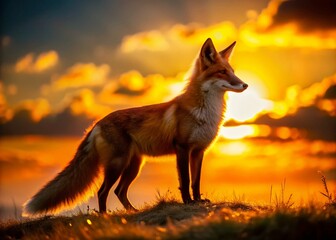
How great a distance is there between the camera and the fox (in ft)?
33.4

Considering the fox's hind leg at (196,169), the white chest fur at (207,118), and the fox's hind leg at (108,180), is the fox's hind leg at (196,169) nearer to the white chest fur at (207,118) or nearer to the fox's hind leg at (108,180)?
the white chest fur at (207,118)

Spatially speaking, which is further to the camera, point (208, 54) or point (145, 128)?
point (145, 128)

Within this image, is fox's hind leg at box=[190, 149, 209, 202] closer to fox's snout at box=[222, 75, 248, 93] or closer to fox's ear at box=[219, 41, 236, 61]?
fox's snout at box=[222, 75, 248, 93]

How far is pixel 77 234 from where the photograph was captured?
7.66m

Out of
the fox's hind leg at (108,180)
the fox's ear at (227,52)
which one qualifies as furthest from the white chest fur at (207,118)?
the fox's hind leg at (108,180)

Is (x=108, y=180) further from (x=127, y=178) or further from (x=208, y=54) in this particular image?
(x=208, y=54)

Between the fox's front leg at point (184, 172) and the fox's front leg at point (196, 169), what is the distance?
0.42 metres

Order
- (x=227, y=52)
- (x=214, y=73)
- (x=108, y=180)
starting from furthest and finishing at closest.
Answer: (x=227, y=52) → (x=108, y=180) → (x=214, y=73)

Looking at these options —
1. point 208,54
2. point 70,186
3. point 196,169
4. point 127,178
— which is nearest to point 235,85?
point 208,54

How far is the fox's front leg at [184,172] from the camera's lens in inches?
389

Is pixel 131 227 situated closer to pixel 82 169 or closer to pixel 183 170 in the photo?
pixel 183 170

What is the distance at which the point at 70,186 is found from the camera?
10797mm

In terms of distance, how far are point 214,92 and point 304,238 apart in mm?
4356

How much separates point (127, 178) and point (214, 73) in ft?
10.00
